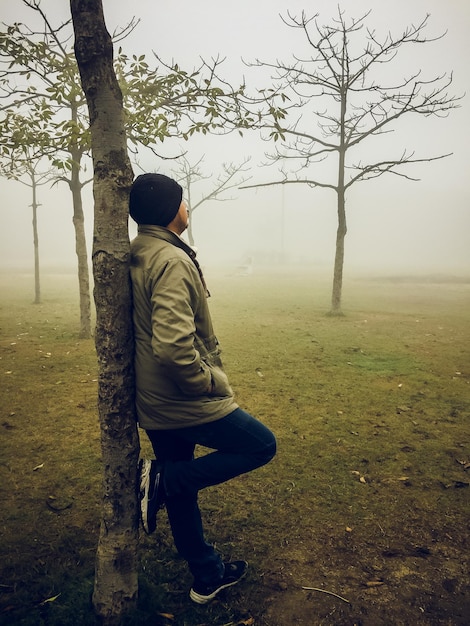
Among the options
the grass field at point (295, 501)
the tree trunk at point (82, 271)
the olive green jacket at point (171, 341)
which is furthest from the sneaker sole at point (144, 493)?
the tree trunk at point (82, 271)

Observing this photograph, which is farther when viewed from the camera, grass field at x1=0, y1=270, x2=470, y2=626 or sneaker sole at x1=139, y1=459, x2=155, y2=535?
grass field at x1=0, y1=270, x2=470, y2=626

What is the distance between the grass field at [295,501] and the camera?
253 centimetres

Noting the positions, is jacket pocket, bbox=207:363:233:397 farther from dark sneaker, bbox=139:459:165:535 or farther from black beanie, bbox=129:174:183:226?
black beanie, bbox=129:174:183:226

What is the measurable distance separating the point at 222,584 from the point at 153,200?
243 cm

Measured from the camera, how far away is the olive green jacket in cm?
205

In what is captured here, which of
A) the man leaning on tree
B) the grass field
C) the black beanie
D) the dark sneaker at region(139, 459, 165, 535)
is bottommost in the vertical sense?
the grass field

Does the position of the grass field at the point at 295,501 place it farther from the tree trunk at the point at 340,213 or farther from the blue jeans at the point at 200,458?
the tree trunk at the point at 340,213

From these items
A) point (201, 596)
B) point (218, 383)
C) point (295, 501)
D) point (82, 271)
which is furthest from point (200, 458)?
point (82, 271)

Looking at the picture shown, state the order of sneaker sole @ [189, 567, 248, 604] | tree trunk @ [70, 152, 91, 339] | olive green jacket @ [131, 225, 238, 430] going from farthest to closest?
1. tree trunk @ [70, 152, 91, 339]
2. sneaker sole @ [189, 567, 248, 604]
3. olive green jacket @ [131, 225, 238, 430]

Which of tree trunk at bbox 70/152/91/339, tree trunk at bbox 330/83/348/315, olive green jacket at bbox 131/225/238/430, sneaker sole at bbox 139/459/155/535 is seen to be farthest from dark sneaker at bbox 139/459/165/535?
tree trunk at bbox 330/83/348/315

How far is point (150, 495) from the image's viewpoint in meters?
2.38

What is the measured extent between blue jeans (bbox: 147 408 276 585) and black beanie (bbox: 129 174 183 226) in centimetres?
121

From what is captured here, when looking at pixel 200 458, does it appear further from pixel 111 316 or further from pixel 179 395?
pixel 111 316

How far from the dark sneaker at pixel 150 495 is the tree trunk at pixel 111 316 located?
0.07 metres
